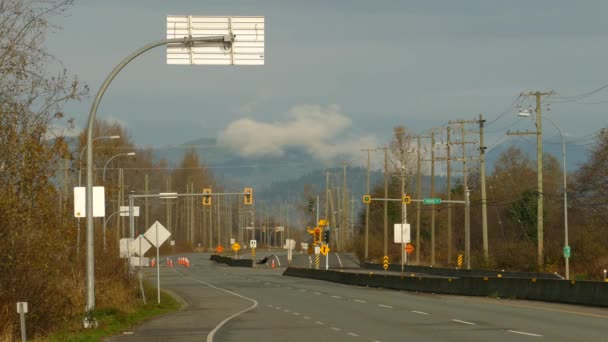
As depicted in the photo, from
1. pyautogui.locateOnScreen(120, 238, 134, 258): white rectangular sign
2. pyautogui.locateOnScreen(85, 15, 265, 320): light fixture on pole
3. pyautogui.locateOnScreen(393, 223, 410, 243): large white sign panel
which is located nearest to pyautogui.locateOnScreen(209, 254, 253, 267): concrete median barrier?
pyautogui.locateOnScreen(393, 223, 410, 243): large white sign panel

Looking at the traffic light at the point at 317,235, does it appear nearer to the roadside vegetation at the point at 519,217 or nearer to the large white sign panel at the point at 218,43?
the roadside vegetation at the point at 519,217

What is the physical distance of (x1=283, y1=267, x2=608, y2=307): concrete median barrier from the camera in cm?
3484

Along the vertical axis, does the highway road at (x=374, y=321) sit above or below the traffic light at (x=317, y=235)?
below

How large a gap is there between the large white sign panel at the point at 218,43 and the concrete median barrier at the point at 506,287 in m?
18.5

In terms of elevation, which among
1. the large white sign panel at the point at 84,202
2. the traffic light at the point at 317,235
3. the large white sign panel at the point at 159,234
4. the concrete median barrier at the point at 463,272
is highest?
the large white sign panel at the point at 84,202

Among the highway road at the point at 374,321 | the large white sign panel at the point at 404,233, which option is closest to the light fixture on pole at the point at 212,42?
the highway road at the point at 374,321

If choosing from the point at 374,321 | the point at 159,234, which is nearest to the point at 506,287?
the point at 159,234

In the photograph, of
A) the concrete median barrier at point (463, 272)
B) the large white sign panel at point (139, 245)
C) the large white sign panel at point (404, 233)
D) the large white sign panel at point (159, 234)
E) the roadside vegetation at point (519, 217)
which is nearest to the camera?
the large white sign panel at point (159, 234)

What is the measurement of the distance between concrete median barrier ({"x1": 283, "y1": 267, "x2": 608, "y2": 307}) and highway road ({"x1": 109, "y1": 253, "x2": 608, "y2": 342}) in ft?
2.75

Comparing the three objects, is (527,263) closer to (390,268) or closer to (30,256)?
(390,268)

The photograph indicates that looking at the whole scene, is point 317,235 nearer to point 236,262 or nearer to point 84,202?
point 236,262

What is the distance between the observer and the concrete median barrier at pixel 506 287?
34844 mm

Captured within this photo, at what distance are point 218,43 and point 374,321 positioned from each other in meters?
10.8

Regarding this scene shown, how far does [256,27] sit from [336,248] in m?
139
